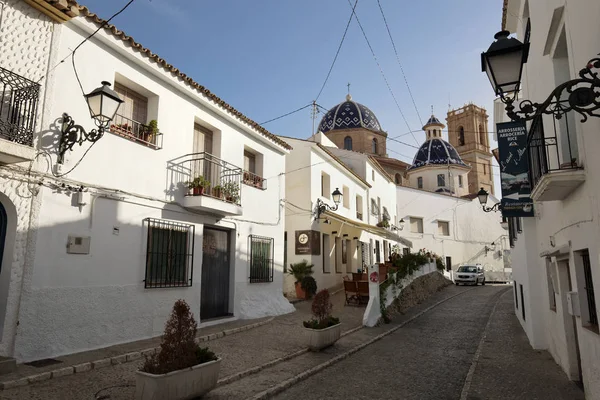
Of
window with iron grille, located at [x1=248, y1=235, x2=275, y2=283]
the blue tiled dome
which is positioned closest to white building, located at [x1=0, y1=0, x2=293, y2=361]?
window with iron grille, located at [x1=248, y1=235, x2=275, y2=283]

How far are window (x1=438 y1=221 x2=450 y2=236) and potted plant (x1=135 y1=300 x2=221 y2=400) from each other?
34.7 m

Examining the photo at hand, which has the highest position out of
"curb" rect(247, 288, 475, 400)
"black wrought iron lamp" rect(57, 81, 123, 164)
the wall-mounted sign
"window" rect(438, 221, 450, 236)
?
"window" rect(438, 221, 450, 236)

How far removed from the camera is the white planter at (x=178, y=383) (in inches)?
181

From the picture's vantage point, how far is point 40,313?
6492mm

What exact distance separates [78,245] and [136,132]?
2932mm

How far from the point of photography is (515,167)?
7.71 meters

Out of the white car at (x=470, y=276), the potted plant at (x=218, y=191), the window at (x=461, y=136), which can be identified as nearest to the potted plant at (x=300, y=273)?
the potted plant at (x=218, y=191)

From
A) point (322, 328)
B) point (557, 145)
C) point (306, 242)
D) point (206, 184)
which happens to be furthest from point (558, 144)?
point (306, 242)

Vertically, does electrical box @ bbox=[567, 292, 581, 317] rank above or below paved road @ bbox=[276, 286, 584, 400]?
above

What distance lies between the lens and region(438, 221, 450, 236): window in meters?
37.2

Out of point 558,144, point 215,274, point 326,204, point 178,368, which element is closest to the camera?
point 178,368

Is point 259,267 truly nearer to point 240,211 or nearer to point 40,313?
point 240,211

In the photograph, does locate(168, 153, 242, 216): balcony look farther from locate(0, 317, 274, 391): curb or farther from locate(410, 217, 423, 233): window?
locate(410, 217, 423, 233): window

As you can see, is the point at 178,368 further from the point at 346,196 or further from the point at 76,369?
the point at 346,196
